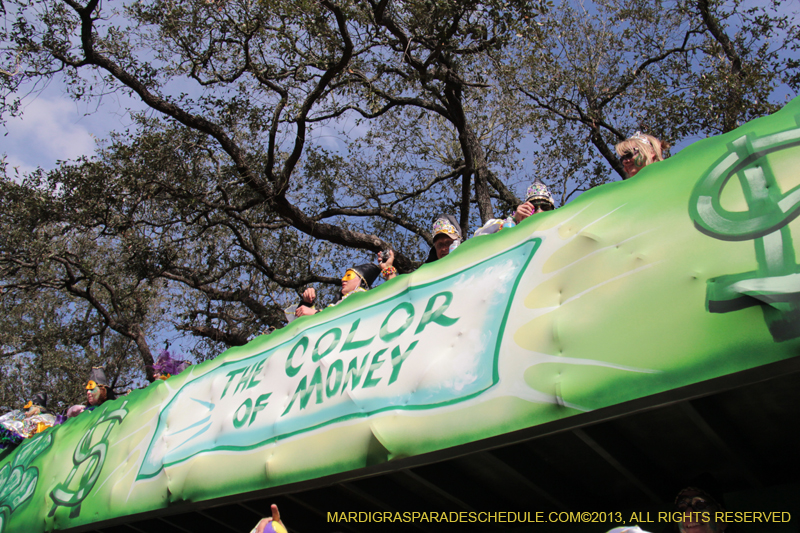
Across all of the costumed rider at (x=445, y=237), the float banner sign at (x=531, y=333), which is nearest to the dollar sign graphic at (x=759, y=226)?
the float banner sign at (x=531, y=333)

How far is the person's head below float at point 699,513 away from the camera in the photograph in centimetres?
265

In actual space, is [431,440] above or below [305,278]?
below

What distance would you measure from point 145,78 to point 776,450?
9.54 m

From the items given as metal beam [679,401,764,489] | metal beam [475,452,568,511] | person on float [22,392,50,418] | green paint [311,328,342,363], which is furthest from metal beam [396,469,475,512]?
person on float [22,392,50,418]

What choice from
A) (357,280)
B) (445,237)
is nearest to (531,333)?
(445,237)

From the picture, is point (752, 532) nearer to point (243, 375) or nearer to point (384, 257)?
point (243, 375)

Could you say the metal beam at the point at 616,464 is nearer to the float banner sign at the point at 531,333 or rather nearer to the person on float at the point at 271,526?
the float banner sign at the point at 531,333

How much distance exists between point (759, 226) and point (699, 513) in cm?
129

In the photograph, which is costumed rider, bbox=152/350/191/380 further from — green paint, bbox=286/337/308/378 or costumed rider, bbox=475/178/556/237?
costumed rider, bbox=475/178/556/237

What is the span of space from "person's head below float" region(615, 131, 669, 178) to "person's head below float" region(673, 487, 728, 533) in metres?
1.70

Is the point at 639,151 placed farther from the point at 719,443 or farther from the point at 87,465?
the point at 87,465

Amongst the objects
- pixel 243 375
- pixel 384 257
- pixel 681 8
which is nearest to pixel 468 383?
pixel 243 375

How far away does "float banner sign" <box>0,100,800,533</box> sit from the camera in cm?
216

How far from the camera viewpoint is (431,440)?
285 centimetres
